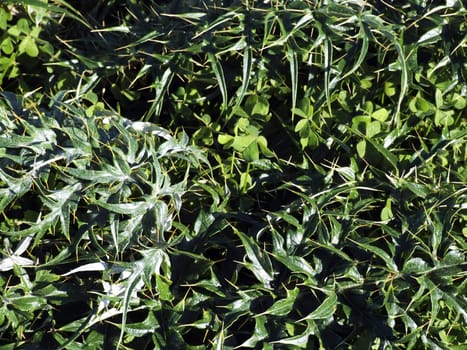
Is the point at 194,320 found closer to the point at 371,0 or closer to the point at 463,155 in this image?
the point at 463,155

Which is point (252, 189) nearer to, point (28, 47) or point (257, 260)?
point (257, 260)

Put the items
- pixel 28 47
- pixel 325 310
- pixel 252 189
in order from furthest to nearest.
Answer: pixel 28 47
pixel 252 189
pixel 325 310

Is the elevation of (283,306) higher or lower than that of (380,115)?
lower

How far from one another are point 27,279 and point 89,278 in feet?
0.37

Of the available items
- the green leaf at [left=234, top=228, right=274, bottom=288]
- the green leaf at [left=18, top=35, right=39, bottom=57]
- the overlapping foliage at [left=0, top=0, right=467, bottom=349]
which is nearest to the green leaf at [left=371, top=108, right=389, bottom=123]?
the overlapping foliage at [left=0, top=0, right=467, bottom=349]

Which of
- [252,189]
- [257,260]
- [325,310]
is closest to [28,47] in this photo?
[252,189]

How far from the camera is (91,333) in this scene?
1291mm

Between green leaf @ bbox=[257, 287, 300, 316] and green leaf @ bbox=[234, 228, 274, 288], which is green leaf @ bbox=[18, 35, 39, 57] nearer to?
green leaf @ bbox=[234, 228, 274, 288]

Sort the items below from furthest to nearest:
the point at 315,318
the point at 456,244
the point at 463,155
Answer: the point at 463,155 → the point at 456,244 → the point at 315,318

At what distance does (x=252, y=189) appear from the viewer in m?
1.47

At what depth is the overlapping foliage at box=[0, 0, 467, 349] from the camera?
1261mm

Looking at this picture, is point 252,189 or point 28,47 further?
point 28,47

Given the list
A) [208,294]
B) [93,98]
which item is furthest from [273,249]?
[93,98]

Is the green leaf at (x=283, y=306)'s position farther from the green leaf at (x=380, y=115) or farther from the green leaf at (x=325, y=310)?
the green leaf at (x=380, y=115)
